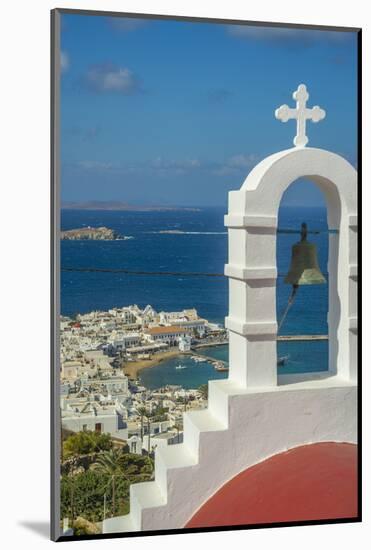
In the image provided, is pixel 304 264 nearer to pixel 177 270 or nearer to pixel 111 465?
pixel 177 270

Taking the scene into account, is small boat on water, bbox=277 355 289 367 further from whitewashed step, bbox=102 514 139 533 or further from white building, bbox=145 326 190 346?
whitewashed step, bbox=102 514 139 533

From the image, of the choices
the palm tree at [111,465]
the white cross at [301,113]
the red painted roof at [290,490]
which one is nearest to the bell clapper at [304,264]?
the white cross at [301,113]

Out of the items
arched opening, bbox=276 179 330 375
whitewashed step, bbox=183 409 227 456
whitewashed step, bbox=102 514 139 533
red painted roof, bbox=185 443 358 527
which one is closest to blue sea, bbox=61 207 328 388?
arched opening, bbox=276 179 330 375

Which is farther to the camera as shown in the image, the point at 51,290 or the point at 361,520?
the point at 361,520

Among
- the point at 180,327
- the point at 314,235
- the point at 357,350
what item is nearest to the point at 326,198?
the point at 314,235

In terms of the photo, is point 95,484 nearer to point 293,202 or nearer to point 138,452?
point 138,452

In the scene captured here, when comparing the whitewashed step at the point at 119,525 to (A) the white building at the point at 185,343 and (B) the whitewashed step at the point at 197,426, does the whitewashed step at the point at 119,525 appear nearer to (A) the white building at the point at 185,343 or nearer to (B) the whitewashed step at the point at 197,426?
(B) the whitewashed step at the point at 197,426
